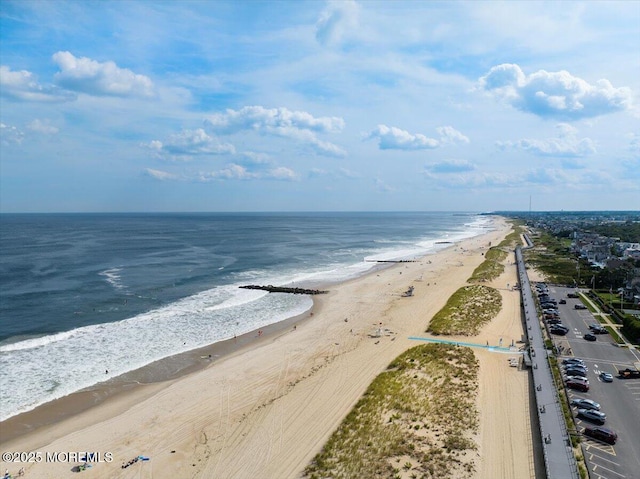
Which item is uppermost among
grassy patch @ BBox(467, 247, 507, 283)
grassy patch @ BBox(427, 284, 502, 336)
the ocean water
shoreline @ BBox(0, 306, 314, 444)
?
grassy patch @ BBox(467, 247, 507, 283)

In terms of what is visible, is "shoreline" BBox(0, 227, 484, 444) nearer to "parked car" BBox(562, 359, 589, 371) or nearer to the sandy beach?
the sandy beach

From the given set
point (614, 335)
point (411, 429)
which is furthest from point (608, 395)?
point (614, 335)

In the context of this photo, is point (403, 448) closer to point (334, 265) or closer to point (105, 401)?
point (105, 401)

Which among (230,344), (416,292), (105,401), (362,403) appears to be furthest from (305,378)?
(416,292)

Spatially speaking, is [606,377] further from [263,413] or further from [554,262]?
[554,262]

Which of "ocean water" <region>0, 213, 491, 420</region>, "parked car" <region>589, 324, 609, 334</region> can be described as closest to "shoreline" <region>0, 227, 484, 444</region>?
"ocean water" <region>0, 213, 491, 420</region>
